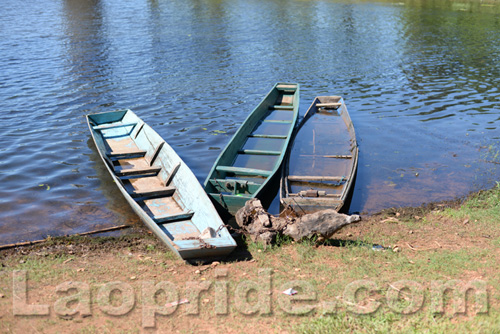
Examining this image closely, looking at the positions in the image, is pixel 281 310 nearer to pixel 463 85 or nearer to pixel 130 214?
pixel 130 214

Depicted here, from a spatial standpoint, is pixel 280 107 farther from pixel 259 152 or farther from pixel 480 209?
pixel 480 209

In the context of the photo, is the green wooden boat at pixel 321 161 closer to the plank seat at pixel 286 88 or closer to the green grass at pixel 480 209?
the plank seat at pixel 286 88

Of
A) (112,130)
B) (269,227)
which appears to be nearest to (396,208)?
(269,227)

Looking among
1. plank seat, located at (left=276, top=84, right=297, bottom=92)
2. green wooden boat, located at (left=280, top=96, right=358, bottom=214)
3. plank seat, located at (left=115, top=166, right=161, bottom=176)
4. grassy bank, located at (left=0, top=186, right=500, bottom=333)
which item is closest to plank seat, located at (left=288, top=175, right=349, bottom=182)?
green wooden boat, located at (left=280, top=96, right=358, bottom=214)

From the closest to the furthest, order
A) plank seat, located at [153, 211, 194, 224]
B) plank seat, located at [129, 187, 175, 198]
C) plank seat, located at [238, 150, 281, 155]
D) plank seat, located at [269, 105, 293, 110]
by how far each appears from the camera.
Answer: plank seat, located at [153, 211, 194, 224] → plank seat, located at [129, 187, 175, 198] → plank seat, located at [238, 150, 281, 155] → plank seat, located at [269, 105, 293, 110]

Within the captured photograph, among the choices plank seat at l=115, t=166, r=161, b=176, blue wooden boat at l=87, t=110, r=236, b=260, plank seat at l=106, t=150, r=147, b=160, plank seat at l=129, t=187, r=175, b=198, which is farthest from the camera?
plank seat at l=106, t=150, r=147, b=160

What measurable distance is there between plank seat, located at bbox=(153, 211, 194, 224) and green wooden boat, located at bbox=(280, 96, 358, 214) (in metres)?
1.91

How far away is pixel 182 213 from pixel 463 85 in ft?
48.8

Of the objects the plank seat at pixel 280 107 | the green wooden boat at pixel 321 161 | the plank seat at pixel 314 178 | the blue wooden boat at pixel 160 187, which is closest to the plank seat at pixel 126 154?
the blue wooden boat at pixel 160 187

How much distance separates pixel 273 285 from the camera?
21.4 ft

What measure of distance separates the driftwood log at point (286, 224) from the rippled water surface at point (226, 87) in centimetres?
180

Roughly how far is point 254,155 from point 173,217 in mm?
3933

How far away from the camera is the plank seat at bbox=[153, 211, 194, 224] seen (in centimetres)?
849

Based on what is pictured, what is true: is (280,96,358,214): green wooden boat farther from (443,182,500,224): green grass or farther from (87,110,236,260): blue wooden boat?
(443,182,500,224): green grass
